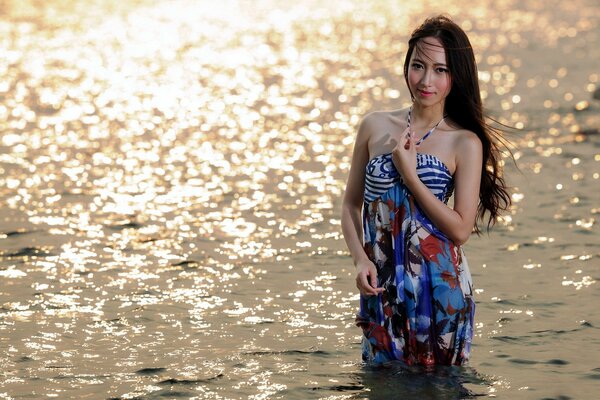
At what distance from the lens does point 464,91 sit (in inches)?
233

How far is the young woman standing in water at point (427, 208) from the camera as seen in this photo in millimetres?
5840

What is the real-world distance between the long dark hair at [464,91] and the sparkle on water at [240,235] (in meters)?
0.99

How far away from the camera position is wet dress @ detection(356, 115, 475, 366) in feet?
19.2

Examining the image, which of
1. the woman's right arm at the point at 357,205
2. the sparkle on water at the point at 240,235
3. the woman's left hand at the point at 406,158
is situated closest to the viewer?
the woman's left hand at the point at 406,158

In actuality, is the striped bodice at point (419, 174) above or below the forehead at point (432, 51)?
below

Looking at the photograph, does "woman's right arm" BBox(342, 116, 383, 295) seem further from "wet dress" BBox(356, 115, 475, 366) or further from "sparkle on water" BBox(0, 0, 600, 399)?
"sparkle on water" BBox(0, 0, 600, 399)

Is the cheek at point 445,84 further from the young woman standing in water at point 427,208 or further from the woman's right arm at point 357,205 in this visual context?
the woman's right arm at point 357,205

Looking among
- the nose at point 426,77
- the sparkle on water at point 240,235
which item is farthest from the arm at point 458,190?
the sparkle on water at point 240,235

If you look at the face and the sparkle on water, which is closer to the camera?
the face

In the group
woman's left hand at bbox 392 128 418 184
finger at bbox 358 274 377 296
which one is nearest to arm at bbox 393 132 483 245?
woman's left hand at bbox 392 128 418 184

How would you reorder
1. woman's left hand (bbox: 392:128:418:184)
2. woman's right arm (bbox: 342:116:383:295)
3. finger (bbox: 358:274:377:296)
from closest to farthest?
woman's left hand (bbox: 392:128:418:184) → finger (bbox: 358:274:377:296) → woman's right arm (bbox: 342:116:383:295)

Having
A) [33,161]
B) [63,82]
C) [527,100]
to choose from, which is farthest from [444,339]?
[63,82]

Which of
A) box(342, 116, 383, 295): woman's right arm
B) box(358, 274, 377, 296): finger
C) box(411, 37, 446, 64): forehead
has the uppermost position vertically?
box(411, 37, 446, 64): forehead

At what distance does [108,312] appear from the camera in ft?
27.7
